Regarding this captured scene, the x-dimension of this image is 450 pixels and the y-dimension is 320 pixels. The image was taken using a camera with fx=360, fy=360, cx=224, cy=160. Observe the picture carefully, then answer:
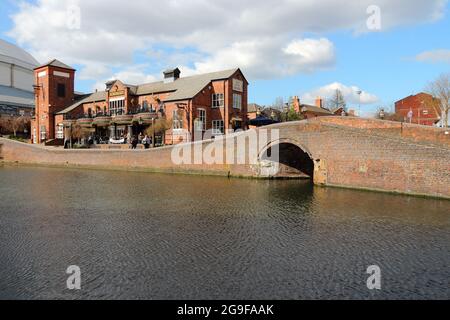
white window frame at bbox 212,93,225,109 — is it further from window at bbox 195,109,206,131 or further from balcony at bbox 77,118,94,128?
balcony at bbox 77,118,94,128

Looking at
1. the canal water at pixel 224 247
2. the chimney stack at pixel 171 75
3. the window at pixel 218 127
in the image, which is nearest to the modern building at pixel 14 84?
the chimney stack at pixel 171 75

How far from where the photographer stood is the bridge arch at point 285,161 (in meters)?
22.4

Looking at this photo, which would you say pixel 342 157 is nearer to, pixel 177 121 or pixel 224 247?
pixel 224 247

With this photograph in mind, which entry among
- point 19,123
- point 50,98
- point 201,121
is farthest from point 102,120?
point 19,123

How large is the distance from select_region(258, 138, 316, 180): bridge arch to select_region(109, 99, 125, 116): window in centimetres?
2421

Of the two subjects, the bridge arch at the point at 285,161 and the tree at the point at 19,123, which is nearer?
the bridge arch at the point at 285,161

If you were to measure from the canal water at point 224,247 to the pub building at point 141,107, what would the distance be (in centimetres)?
2193

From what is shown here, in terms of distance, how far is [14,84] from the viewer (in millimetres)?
80938

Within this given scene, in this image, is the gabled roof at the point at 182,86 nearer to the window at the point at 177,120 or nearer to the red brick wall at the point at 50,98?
the window at the point at 177,120

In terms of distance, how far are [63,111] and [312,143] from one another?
3865cm

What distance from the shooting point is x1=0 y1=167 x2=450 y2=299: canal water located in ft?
18.6
